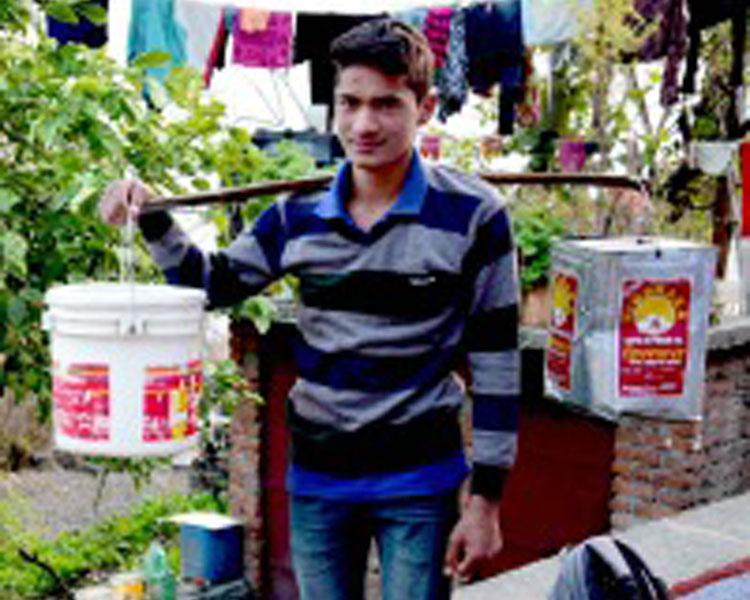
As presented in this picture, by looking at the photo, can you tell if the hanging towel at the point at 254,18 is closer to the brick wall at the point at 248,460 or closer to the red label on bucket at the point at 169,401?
the brick wall at the point at 248,460

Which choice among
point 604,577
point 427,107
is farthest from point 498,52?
point 604,577

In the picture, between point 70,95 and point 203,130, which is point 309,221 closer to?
point 70,95

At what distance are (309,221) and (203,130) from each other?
96cm

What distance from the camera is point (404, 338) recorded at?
79.3 inches

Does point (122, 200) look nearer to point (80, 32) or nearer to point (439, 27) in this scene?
point (80, 32)

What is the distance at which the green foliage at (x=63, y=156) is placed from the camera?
98.5 inches

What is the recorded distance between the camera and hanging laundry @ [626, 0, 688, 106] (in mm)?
7203

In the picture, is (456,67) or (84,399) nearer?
(84,399)

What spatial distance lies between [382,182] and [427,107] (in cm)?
19

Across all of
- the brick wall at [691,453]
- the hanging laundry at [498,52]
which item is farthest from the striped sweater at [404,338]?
the hanging laundry at [498,52]

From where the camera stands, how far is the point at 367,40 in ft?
6.56

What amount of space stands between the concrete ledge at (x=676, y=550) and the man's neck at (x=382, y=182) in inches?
60.0

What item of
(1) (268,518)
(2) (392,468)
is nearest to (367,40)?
(2) (392,468)

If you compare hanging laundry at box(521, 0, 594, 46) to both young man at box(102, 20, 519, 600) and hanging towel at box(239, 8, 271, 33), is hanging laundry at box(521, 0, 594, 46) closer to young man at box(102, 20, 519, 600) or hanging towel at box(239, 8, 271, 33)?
hanging towel at box(239, 8, 271, 33)
